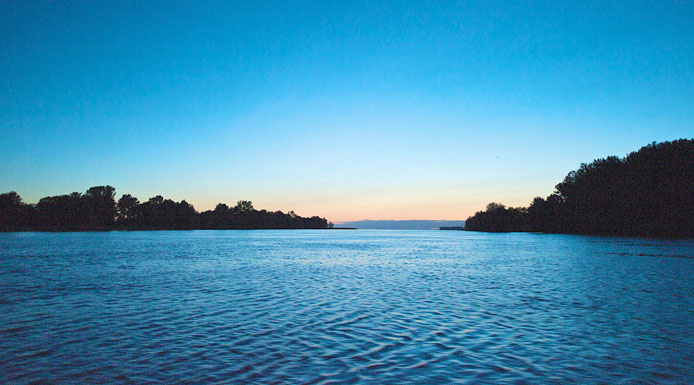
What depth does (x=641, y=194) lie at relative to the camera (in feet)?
324

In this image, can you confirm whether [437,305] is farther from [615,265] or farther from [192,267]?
[615,265]

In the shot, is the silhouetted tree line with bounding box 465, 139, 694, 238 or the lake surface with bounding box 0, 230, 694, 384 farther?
the silhouetted tree line with bounding box 465, 139, 694, 238

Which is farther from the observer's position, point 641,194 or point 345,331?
point 641,194

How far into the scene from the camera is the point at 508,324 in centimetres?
1455

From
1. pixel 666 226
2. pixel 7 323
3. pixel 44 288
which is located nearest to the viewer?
pixel 7 323

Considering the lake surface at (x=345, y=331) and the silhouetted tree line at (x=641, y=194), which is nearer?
the lake surface at (x=345, y=331)

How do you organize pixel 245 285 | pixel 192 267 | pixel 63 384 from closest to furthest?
pixel 63 384 < pixel 245 285 < pixel 192 267

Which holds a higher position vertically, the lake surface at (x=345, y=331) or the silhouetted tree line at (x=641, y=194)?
the silhouetted tree line at (x=641, y=194)

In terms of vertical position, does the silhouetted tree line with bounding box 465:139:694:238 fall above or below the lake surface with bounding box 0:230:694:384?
above

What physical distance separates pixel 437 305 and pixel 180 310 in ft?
35.8

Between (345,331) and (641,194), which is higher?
(641,194)

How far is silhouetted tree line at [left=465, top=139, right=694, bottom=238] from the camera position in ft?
301

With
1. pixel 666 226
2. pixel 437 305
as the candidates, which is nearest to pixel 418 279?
pixel 437 305

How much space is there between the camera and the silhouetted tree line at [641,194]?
91.8 metres
